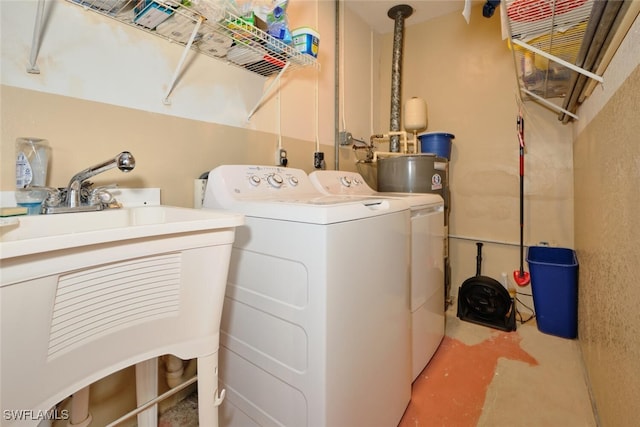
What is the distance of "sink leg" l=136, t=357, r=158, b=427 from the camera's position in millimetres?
1100

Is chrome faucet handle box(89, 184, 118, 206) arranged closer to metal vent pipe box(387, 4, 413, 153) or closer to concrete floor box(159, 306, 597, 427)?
concrete floor box(159, 306, 597, 427)

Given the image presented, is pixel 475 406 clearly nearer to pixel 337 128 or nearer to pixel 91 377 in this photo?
pixel 91 377

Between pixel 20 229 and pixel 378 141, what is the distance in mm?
2692

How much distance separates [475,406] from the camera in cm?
139

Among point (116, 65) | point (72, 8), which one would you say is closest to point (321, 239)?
point (116, 65)

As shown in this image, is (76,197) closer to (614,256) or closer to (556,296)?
(614,256)

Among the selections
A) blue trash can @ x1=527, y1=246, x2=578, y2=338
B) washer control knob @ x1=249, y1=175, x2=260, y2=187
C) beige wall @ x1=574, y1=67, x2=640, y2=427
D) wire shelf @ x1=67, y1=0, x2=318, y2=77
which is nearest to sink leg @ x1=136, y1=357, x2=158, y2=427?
washer control knob @ x1=249, y1=175, x2=260, y2=187

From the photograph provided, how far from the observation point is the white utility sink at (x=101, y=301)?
1.59 feet

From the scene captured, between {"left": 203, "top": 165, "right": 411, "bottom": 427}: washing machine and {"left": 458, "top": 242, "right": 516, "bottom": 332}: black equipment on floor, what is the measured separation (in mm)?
1132

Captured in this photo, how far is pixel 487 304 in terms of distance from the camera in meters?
2.16

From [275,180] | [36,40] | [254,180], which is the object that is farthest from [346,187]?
[36,40]

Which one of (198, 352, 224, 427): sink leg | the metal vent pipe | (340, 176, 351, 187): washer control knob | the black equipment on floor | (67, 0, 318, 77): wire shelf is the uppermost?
the metal vent pipe

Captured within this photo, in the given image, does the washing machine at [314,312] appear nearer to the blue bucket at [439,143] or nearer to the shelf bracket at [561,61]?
the shelf bracket at [561,61]

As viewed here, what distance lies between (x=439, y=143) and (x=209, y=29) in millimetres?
1942
